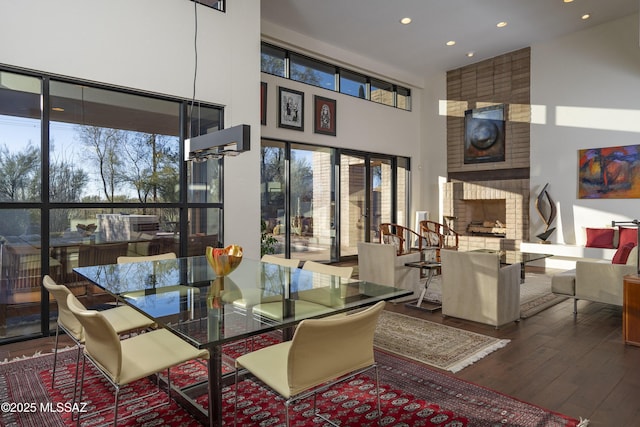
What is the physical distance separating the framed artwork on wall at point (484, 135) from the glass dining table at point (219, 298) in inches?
275

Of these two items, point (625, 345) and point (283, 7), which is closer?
point (625, 345)

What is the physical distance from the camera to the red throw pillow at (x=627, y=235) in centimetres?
634

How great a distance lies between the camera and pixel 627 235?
6449 millimetres

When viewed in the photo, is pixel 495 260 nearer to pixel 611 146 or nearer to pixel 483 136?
pixel 611 146

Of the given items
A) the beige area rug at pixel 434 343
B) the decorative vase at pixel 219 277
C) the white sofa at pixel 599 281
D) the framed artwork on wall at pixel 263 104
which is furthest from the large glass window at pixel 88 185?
the white sofa at pixel 599 281

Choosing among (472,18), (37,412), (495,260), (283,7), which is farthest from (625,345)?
(283,7)

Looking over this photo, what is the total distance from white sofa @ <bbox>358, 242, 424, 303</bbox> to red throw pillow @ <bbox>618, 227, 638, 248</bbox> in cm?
390

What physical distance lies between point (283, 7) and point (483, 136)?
4992 millimetres

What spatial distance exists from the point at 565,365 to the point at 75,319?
10.9 ft

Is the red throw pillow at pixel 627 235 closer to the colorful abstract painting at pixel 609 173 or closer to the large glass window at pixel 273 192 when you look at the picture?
the colorful abstract painting at pixel 609 173

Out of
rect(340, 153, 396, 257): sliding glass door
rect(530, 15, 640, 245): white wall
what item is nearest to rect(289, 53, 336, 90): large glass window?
rect(340, 153, 396, 257): sliding glass door

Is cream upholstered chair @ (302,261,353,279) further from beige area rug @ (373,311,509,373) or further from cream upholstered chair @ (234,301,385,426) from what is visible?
beige area rug @ (373,311,509,373)

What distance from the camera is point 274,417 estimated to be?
7.41 feet

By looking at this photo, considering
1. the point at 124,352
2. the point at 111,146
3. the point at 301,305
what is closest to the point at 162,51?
the point at 111,146
